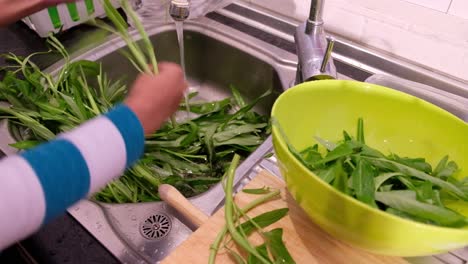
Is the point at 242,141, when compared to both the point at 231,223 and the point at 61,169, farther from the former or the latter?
the point at 61,169

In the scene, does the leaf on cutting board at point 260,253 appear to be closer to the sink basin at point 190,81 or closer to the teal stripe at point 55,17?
the sink basin at point 190,81

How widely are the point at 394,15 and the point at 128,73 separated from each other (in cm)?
62

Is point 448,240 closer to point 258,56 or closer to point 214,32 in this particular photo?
point 258,56

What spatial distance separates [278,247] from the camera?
0.42m

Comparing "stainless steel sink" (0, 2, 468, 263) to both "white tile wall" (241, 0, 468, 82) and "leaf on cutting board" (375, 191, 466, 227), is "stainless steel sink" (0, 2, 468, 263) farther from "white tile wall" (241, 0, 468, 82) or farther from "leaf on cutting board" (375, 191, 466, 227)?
"leaf on cutting board" (375, 191, 466, 227)

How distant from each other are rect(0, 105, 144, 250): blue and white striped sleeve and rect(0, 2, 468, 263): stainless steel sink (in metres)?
0.16

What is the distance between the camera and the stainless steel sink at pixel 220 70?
51 centimetres

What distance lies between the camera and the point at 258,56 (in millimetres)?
872

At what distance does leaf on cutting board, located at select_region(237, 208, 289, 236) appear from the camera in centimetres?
45

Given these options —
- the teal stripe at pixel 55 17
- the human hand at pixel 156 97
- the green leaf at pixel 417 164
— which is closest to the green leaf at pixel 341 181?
the green leaf at pixel 417 164

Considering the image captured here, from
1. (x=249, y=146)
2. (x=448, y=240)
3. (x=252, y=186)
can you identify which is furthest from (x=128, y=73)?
(x=448, y=240)

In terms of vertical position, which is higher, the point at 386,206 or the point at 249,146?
the point at 386,206

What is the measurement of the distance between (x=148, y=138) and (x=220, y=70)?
0.33m

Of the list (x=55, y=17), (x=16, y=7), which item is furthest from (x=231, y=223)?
(x=55, y=17)
